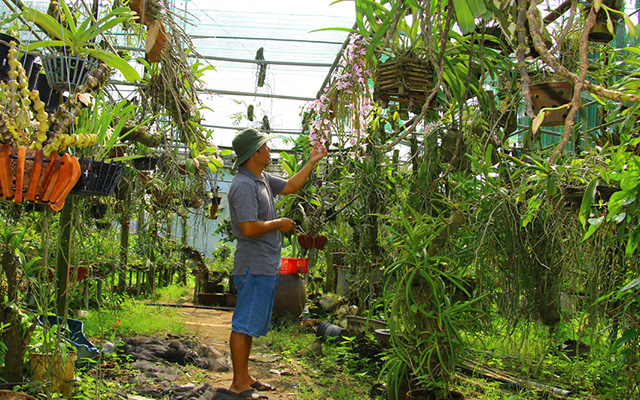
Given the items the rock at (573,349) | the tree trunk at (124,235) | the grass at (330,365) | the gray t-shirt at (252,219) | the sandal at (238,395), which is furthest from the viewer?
the tree trunk at (124,235)

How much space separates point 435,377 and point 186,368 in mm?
1589

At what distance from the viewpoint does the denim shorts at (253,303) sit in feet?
8.61

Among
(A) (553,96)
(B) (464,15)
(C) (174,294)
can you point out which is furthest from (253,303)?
(C) (174,294)

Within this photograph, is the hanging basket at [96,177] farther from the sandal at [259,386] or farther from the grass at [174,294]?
the grass at [174,294]

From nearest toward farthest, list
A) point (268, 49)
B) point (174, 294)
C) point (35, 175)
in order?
point (35, 175) < point (268, 49) < point (174, 294)

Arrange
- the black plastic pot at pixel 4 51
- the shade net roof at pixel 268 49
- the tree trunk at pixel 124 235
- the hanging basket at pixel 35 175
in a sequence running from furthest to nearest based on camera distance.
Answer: the shade net roof at pixel 268 49 → the tree trunk at pixel 124 235 → the black plastic pot at pixel 4 51 → the hanging basket at pixel 35 175

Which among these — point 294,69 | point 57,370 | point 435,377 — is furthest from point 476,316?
point 294,69

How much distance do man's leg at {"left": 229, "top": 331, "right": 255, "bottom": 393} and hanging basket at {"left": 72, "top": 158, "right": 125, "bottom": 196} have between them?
1211 mm

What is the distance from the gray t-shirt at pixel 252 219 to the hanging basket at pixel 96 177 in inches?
38.8

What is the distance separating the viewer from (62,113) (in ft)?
4.96

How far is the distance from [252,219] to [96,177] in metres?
1.07

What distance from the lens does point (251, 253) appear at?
271 cm

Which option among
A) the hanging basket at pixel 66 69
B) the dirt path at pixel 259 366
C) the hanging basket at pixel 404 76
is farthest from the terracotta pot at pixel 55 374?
the hanging basket at pixel 404 76

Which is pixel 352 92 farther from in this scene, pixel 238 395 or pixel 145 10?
pixel 238 395
